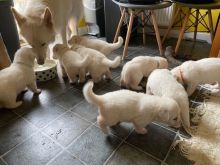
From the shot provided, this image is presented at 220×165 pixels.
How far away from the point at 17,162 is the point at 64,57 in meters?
0.99

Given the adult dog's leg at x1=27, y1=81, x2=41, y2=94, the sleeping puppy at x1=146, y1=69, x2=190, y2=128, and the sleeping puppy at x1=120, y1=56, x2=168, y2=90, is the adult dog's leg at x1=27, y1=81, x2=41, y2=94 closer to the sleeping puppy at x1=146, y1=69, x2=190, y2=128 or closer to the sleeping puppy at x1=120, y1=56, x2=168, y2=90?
the sleeping puppy at x1=120, y1=56, x2=168, y2=90

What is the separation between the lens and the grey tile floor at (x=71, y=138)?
48.3 inches

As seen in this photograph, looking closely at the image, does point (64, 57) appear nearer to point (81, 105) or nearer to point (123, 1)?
point (81, 105)

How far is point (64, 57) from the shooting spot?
6.13ft

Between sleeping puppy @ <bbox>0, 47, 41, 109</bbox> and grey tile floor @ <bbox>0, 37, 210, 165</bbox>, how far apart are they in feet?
0.34

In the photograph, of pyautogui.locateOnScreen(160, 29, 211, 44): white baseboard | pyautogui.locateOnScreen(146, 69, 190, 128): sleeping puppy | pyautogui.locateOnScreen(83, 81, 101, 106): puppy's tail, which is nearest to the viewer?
pyautogui.locateOnScreen(83, 81, 101, 106): puppy's tail

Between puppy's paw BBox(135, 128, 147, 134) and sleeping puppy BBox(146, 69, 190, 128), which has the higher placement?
sleeping puppy BBox(146, 69, 190, 128)

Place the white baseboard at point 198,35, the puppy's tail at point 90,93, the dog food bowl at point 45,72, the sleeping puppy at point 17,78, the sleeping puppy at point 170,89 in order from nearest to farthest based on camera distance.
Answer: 1. the puppy's tail at point 90,93
2. the sleeping puppy at point 170,89
3. the sleeping puppy at point 17,78
4. the dog food bowl at point 45,72
5. the white baseboard at point 198,35

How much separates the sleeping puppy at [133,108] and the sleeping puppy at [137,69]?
0.48 m

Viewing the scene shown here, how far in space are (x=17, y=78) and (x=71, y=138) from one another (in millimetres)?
699

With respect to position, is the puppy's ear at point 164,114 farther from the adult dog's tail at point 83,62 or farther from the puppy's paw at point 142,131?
the adult dog's tail at point 83,62

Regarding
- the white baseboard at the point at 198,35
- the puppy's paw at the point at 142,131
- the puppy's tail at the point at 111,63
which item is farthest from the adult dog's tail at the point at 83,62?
the white baseboard at the point at 198,35

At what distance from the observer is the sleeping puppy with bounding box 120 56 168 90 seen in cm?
173

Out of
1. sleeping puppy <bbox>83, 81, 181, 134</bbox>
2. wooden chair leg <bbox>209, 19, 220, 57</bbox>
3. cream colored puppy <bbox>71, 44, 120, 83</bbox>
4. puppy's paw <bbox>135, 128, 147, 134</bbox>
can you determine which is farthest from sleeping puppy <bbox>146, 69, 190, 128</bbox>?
wooden chair leg <bbox>209, 19, 220, 57</bbox>
